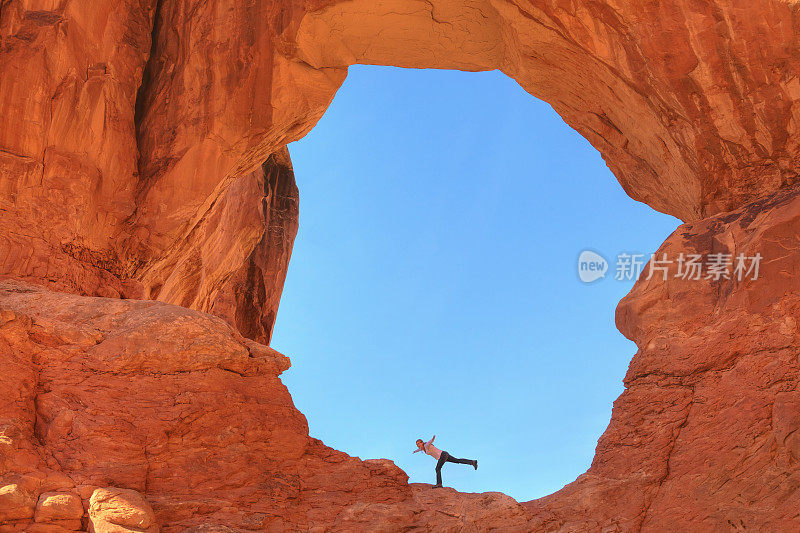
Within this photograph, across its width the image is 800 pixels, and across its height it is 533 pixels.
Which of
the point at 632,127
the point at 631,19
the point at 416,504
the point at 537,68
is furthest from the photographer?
the point at 537,68

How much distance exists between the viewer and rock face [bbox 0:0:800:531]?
643 cm

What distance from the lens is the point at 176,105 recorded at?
40.2 ft

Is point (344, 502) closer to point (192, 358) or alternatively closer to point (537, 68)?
point (192, 358)

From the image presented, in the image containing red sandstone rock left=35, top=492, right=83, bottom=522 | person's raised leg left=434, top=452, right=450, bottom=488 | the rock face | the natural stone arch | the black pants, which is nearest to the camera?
red sandstone rock left=35, top=492, right=83, bottom=522

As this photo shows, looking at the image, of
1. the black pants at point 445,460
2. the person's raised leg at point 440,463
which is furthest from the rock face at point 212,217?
the black pants at point 445,460

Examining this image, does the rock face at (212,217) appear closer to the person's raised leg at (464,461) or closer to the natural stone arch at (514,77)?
the natural stone arch at (514,77)

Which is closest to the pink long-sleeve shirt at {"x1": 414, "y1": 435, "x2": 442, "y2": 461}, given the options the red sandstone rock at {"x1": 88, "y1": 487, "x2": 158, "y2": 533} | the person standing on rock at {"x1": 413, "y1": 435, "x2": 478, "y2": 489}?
the person standing on rock at {"x1": 413, "y1": 435, "x2": 478, "y2": 489}

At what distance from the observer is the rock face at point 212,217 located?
643 cm

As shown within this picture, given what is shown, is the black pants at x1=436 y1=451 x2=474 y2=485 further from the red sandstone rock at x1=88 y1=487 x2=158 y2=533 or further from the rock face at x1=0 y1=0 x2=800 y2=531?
the red sandstone rock at x1=88 y1=487 x2=158 y2=533

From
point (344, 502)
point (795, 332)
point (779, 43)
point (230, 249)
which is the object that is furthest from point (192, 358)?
point (230, 249)

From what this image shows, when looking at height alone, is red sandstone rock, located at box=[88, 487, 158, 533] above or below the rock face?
below

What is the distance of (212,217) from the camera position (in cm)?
1504

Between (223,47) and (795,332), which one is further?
(223,47)

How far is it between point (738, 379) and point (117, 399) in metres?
6.82
